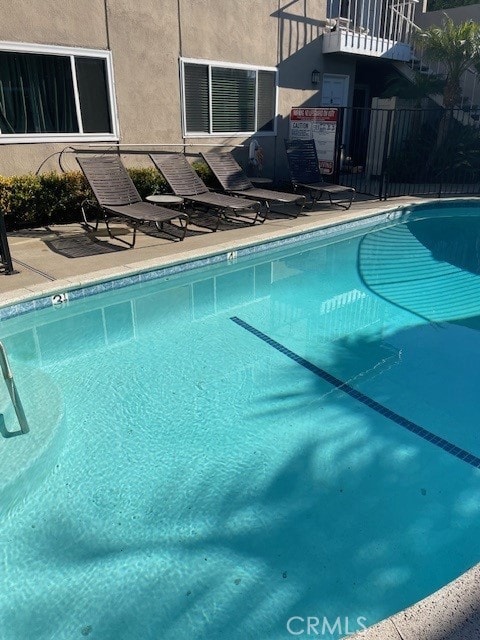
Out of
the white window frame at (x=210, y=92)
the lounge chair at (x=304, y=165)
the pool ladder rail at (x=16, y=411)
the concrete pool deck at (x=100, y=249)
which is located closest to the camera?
the pool ladder rail at (x=16, y=411)

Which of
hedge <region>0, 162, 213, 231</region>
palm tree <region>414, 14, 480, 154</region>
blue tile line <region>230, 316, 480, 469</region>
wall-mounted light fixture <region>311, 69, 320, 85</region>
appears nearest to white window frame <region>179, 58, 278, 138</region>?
wall-mounted light fixture <region>311, 69, 320, 85</region>

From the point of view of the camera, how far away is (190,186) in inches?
344

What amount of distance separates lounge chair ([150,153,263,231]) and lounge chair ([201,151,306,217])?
27cm

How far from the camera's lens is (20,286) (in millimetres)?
5246

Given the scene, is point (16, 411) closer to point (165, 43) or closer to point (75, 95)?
point (75, 95)

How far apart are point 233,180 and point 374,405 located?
6309mm

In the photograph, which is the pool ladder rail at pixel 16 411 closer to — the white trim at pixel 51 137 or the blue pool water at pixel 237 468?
the blue pool water at pixel 237 468

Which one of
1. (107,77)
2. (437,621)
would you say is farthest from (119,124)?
(437,621)

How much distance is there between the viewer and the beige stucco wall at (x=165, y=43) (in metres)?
7.56

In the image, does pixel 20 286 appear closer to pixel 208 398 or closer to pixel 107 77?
pixel 208 398

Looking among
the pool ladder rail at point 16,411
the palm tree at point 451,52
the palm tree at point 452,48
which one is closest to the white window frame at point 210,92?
the palm tree at point 451,52

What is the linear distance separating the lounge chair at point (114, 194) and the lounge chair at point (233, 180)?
1.57 meters

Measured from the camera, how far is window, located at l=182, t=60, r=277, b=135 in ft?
31.2

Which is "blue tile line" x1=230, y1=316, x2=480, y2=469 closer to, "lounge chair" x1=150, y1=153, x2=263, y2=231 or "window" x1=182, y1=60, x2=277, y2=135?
"lounge chair" x1=150, y1=153, x2=263, y2=231
